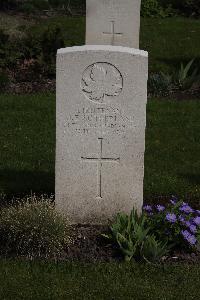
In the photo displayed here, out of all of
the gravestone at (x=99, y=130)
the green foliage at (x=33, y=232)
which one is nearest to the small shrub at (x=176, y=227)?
the gravestone at (x=99, y=130)

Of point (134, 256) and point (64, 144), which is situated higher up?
point (64, 144)

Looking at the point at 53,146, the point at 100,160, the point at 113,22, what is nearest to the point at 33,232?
the point at 100,160

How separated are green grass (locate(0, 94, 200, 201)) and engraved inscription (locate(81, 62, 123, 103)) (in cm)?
146

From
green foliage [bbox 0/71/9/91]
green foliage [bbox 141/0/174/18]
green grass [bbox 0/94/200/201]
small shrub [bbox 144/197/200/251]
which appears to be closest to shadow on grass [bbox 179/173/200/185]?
green grass [bbox 0/94/200/201]

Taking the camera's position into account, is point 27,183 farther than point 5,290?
Yes

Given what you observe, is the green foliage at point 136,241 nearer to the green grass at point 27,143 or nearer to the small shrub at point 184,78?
the green grass at point 27,143

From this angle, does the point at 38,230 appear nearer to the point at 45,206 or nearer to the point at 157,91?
the point at 45,206

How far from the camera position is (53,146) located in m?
8.78

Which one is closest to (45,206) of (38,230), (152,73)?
(38,230)

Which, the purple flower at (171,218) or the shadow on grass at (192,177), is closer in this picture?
the purple flower at (171,218)

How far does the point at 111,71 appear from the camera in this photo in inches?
240

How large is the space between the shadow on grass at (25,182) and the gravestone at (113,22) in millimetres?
3391

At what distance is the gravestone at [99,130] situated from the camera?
6.08m

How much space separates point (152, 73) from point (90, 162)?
241 inches
